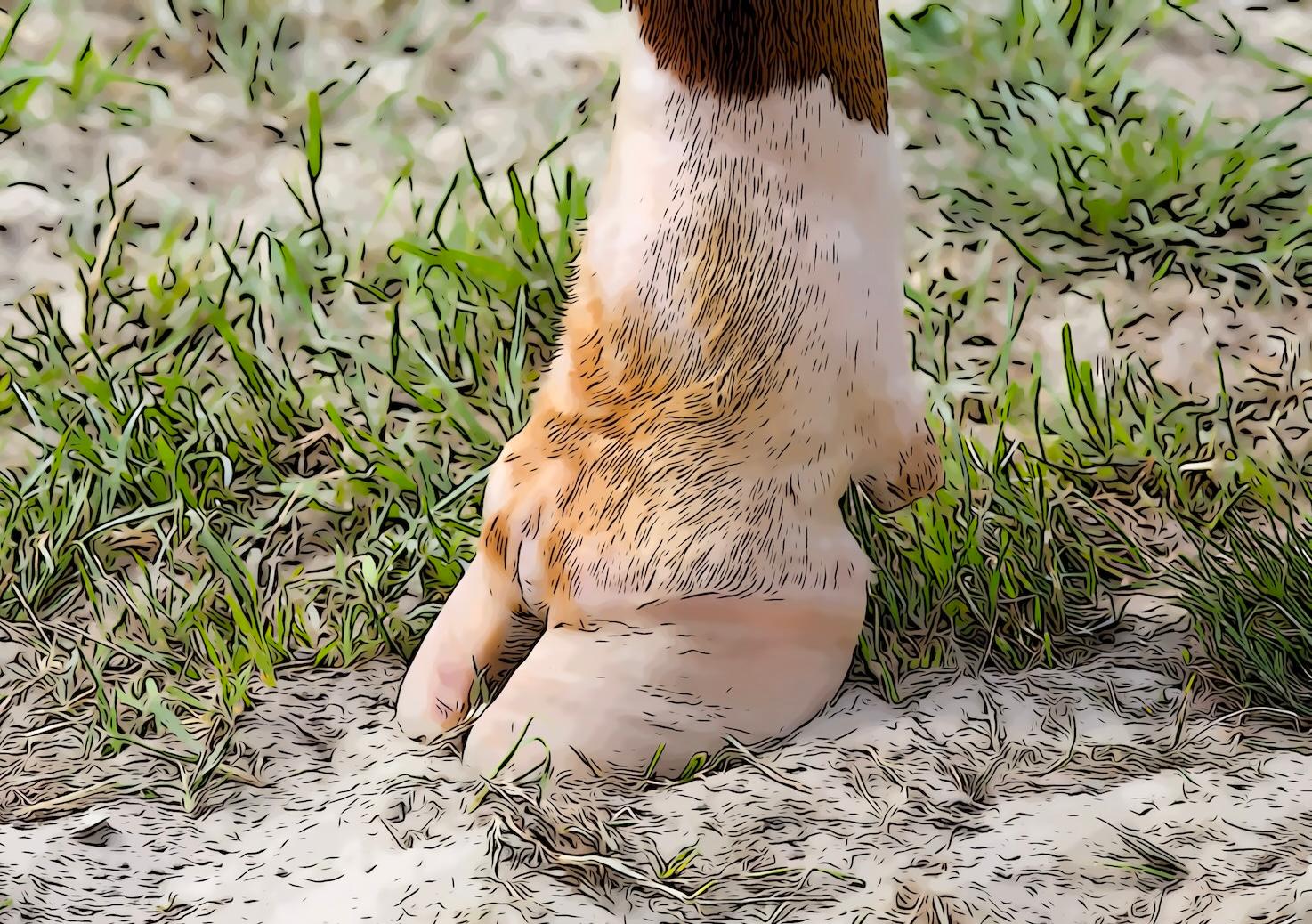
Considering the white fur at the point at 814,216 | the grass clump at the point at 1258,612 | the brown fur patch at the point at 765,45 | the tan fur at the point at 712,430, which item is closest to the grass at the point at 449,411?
the grass clump at the point at 1258,612

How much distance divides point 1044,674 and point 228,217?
175cm

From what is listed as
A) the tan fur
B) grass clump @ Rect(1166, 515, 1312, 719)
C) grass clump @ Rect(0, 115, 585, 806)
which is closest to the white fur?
the tan fur

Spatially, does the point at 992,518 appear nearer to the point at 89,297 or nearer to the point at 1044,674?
the point at 1044,674

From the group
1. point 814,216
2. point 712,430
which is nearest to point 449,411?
point 712,430

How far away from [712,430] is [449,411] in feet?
2.78

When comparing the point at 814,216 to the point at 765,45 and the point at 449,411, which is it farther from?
the point at 449,411

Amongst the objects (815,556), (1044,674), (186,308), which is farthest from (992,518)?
(186,308)

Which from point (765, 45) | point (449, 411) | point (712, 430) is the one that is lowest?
point (449, 411)

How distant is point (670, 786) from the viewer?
5.47ft

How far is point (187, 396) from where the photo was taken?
8.01ft

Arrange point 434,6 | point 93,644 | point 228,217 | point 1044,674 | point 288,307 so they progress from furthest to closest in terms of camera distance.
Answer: point 434,6 → point 228,217 → point 288,307 → point 93,644 → point 1044,674

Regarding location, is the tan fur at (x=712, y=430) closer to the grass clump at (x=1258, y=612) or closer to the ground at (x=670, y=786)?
the ground at (x=670, y=786)

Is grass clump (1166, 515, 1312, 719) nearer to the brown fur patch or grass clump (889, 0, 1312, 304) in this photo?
grass clump (889, 0, 1312, 304)

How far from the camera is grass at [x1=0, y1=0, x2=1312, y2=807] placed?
2023mm
